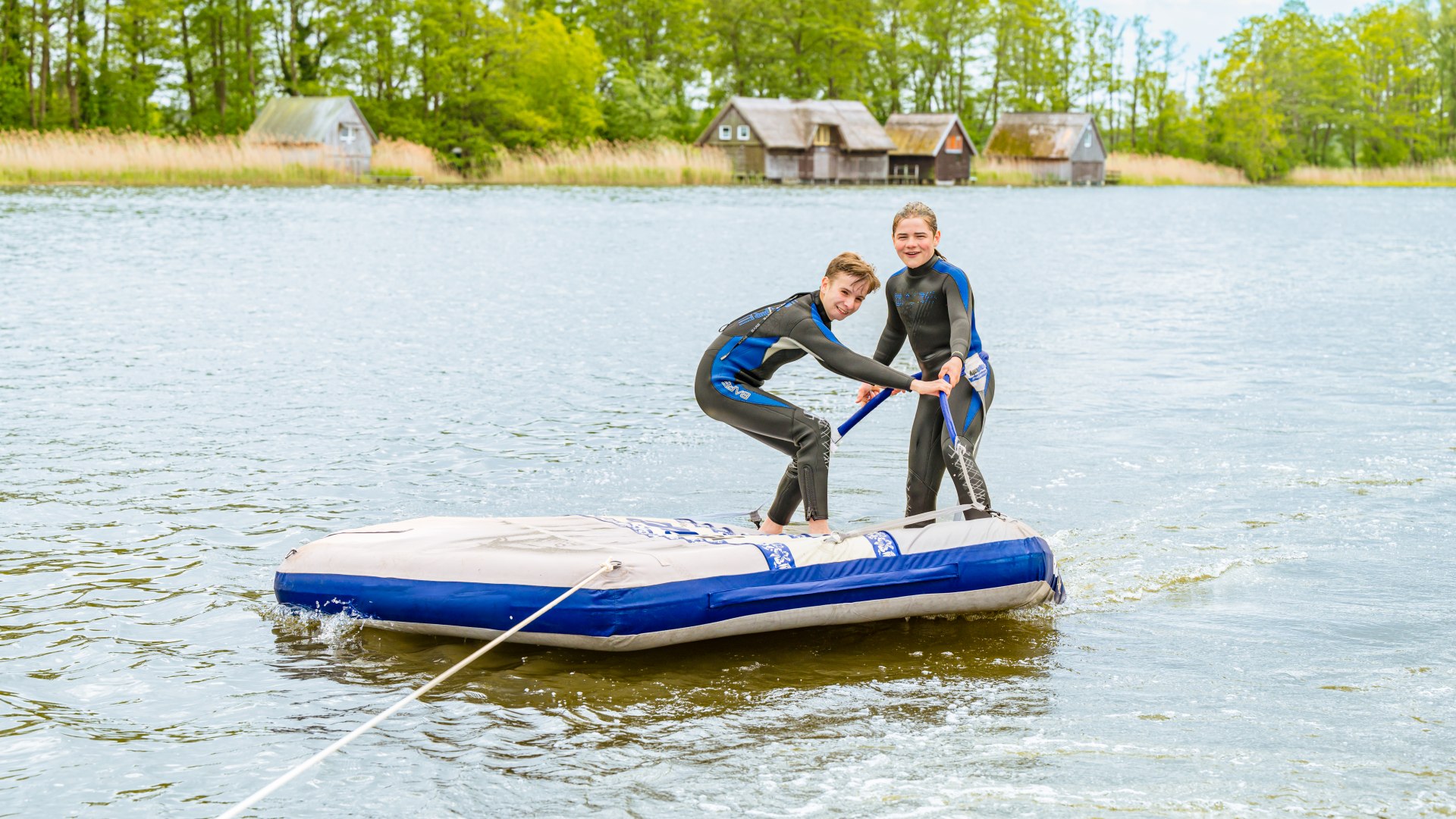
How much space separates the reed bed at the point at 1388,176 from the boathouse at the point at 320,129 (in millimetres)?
62149

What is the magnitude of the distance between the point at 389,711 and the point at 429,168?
208 feet

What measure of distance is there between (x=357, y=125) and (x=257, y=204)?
21.0m

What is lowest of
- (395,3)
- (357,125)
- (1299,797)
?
(1299,797)

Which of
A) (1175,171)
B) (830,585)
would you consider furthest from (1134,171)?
(830,585)

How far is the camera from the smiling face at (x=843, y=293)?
6953mm

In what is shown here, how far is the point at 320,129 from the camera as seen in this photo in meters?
61.6

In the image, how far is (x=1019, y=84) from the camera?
324 ft

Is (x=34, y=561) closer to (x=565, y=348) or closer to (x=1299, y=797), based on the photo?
(x=1299, y=797)

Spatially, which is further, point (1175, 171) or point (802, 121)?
point (1175, 171)

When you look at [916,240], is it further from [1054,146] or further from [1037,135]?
[1037,135]

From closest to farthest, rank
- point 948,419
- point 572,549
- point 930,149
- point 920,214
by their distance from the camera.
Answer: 1. point 572,549
2. point 948,419
3. point 920,214
4. point 930,149

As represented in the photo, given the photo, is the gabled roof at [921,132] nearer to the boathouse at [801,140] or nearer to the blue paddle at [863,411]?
the boathouse at [801,140]

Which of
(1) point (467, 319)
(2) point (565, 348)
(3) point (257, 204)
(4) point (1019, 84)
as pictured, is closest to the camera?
(2) point (565, 348)

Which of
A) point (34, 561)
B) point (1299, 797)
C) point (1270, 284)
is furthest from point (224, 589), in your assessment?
point (1270, 284)
